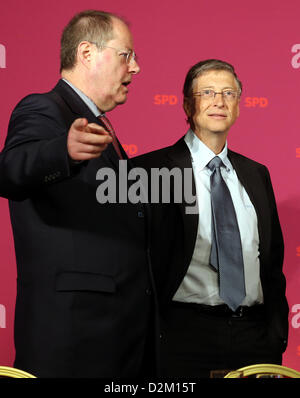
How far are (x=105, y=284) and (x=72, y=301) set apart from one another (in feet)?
0.32

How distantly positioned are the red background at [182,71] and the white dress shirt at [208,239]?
69 centimetres

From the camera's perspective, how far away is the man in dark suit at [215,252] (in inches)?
88.7

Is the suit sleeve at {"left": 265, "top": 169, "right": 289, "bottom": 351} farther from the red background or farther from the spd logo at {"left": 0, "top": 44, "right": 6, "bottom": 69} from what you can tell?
the spd logo at {"left": 0, "top": 44, "right": 6, "bottom": 69}

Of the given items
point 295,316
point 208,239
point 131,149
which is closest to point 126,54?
point 208,239

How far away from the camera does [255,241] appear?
7.86ft

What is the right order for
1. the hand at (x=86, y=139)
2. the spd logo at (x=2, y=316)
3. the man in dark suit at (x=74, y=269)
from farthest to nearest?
the spd logo at (x=2, y=316) → the man in dark suit at (x=74, y=269) → the hand at (x=86, y=139)

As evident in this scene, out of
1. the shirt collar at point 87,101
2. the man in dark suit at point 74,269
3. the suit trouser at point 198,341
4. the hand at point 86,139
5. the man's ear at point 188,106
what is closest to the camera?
the hand at point 86,139

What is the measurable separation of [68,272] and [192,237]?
2.34 ft

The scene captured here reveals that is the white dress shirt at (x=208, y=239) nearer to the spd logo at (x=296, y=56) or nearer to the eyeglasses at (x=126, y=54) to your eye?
the eyeglasses at (x=126, y=54)

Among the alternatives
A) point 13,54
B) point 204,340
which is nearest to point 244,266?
point 204,340

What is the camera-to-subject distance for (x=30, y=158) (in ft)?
4.76

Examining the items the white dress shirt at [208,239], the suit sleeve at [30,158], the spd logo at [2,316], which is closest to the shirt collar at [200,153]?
the white dress shirt at [208,239]

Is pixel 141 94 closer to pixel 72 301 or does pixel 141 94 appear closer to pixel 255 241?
pixel 255 241

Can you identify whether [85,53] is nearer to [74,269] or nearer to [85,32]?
[85,32]
